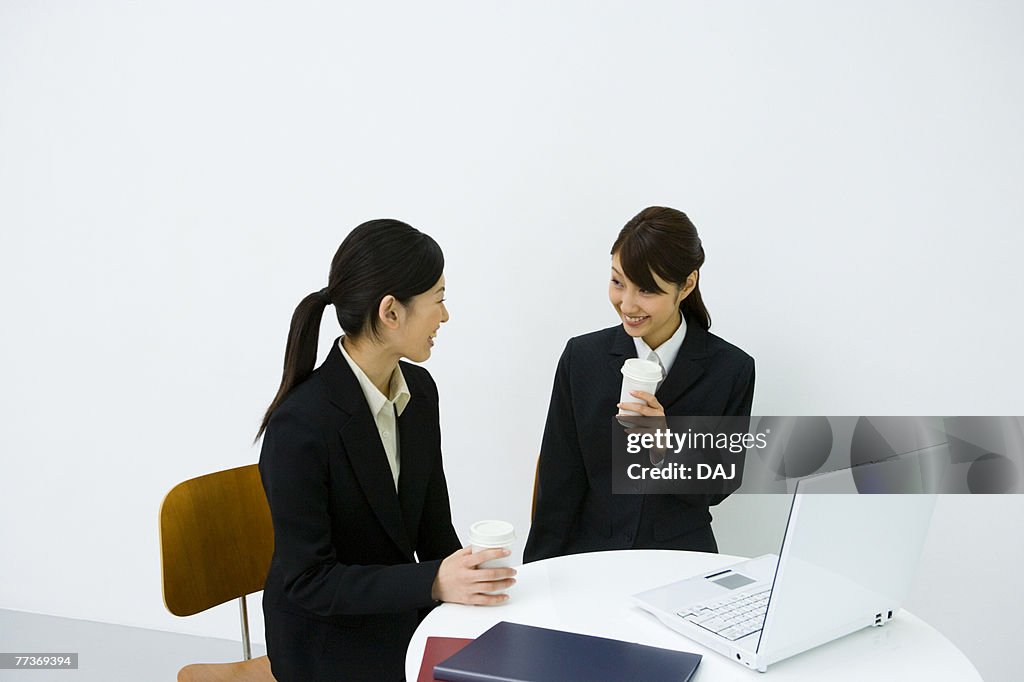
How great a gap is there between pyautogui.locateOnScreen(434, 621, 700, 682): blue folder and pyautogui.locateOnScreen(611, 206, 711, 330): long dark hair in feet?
2.96

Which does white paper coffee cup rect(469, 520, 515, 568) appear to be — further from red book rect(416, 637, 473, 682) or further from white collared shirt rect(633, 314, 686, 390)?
white collared shirt rect(633, 314, 686, 390)

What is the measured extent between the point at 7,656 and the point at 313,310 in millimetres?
2066

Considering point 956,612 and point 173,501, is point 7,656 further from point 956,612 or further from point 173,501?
point 956,612

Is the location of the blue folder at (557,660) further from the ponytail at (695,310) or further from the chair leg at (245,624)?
the ponytail at (695,310)

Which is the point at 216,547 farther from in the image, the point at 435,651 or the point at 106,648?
the point at 106,648

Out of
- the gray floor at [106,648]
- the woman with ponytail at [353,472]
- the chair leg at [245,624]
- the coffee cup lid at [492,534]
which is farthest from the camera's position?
the gray floor at [106,648]

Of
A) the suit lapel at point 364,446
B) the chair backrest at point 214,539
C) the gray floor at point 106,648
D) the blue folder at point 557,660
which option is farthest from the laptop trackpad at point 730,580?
the gray floor at point 106,648

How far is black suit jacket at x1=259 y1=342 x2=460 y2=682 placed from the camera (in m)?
1.51

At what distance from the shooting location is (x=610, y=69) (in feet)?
7.68

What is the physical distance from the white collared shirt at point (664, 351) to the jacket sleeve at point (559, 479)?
182mm

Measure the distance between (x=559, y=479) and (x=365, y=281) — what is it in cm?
79

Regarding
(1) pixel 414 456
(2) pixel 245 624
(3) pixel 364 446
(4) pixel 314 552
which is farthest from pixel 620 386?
(2) pixel 245 624

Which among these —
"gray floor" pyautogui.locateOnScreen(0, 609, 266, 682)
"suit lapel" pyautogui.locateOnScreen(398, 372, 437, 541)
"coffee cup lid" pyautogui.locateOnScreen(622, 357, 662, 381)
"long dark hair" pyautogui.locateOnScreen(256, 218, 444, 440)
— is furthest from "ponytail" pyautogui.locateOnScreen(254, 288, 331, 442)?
"gray floor" pyautogui.locateOnScreen(0, 609, 266, 682)

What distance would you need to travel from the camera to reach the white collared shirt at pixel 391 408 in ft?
5.59
